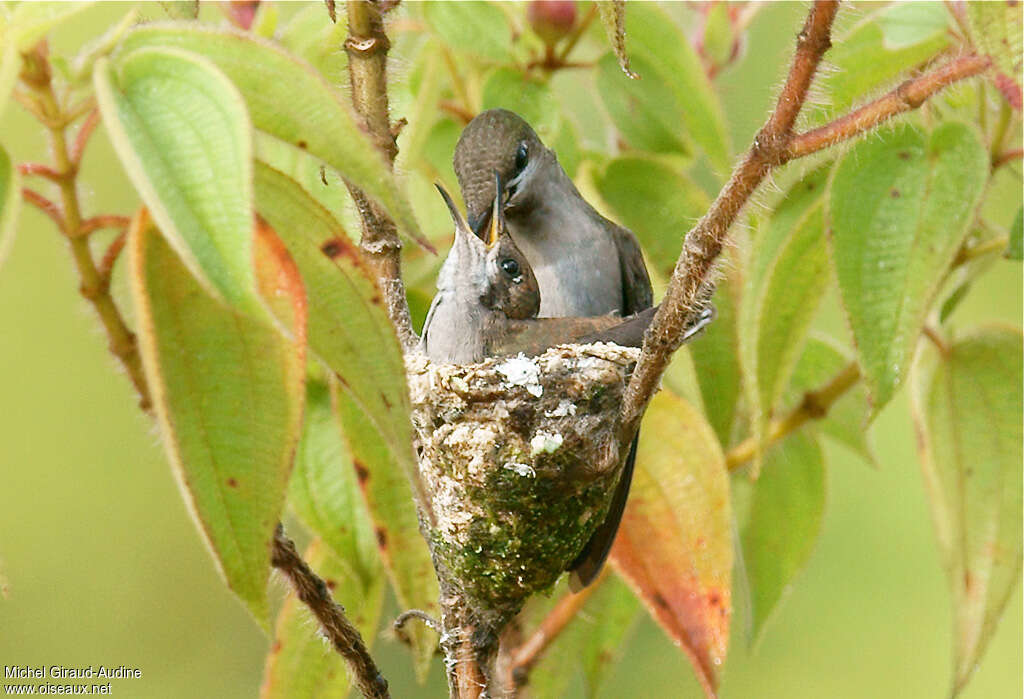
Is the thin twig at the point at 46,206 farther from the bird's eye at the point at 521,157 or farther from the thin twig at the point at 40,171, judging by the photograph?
the bird's eye at the point at 521,157

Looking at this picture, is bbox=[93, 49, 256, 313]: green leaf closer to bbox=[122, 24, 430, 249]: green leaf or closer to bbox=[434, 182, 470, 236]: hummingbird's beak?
bbox=[122, 24, 430, 249]: green leaf

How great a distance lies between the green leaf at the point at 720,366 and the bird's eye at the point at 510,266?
0.66m

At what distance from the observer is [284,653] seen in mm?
1969

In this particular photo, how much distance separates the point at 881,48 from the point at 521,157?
0.99 meters

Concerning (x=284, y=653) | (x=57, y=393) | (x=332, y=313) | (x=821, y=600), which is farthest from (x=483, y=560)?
(x=57, y=393)

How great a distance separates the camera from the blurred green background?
180 inches

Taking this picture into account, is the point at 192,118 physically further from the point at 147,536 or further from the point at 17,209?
the point at 147,536

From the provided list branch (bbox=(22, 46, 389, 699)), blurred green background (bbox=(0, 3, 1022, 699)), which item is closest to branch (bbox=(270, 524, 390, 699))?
branch (bbox=(22, 46, 389, 699))

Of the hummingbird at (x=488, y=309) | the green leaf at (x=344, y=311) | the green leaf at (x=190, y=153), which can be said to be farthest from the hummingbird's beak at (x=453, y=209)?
the green leaf at (x=190, y=153)

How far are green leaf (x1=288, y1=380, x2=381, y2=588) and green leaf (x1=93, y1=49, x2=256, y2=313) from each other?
0.96 m

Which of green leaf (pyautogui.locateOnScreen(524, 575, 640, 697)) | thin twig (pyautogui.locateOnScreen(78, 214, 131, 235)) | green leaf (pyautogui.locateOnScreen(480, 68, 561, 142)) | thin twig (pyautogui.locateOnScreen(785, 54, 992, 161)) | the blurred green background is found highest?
thin twig (pyautogui.locateOnScreen(785, 54, 992, 161))

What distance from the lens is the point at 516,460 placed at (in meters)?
2.11

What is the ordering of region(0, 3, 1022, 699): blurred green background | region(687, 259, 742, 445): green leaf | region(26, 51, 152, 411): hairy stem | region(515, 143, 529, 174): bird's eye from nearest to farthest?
region(26, 51, 152, 411): hairy stem, region(687, 259, 742, 445): green leaf, region(515, 143, 529, 174): bird's eye, region(0, 3, 1022, 699): blurred green background

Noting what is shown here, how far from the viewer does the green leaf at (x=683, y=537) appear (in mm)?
1896
